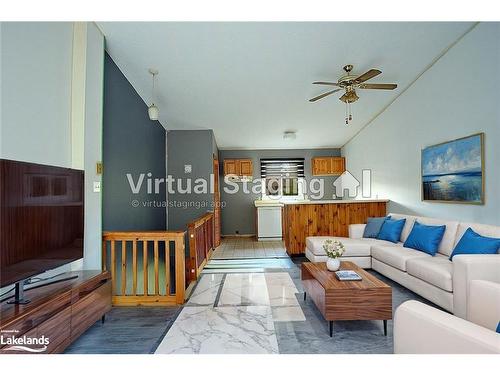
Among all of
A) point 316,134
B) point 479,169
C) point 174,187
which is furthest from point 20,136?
point 316,134

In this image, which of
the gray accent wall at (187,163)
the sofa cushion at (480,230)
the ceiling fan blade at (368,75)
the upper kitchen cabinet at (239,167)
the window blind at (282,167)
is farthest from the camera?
the window blind at (282,167)

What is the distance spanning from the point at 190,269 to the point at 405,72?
427cm

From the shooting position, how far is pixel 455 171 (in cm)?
337

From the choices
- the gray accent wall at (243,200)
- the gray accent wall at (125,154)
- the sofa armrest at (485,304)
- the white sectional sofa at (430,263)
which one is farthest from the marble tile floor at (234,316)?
the gray accent wall at (243,200)

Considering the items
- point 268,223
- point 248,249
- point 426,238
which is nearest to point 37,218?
point 426,238

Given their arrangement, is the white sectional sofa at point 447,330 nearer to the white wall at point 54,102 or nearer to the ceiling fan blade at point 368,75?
the ceiling fan blade at point 368,75

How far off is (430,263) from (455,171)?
1.41 metres

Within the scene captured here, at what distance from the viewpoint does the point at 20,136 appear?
1932mm

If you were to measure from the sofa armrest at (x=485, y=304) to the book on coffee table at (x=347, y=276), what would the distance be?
2.62ft

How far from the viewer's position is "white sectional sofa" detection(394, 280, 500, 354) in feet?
3.59

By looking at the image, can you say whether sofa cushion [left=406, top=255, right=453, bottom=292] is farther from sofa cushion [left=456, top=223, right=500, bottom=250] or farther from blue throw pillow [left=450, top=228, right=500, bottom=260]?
sofa cushion [left=456, top=223, right=500, bottom=250]

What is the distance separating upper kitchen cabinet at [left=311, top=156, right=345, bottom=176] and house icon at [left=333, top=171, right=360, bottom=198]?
21 centimetres

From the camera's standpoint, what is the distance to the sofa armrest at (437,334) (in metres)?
1.08
